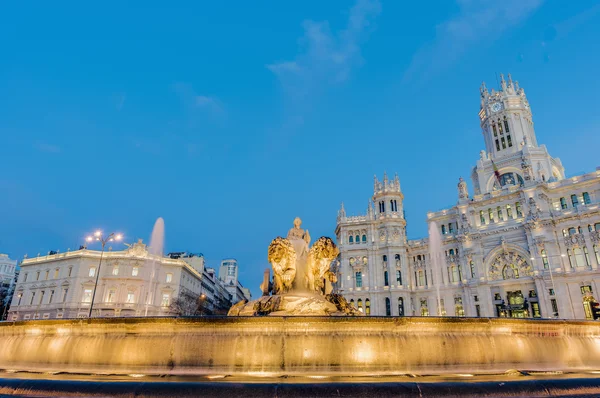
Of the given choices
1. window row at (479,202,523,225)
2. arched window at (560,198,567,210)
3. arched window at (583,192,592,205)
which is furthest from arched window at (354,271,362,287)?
arched window at (583,192,592,205)

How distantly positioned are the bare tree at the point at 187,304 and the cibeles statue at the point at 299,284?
50521 millimetres

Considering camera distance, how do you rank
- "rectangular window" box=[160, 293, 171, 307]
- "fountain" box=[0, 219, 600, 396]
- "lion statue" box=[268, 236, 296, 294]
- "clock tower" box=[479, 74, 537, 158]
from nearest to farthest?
"fountain" box=[0, 219, 600, 396] < "lion statue" box=[268, 236, 296, 294] < "rectangular window" box=[160, 293, 171, 307] < "clock tower" box=[479, 74, 537, 158]

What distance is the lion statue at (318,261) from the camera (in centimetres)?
1205

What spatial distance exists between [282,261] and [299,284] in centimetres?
103

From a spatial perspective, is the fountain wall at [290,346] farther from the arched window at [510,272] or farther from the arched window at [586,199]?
the arched window at [586,199]

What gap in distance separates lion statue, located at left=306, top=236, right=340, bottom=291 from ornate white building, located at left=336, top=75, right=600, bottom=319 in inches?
1903

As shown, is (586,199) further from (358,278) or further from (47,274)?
(47,274)

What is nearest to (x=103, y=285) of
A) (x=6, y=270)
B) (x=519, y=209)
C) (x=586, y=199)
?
(x=6, y=270)

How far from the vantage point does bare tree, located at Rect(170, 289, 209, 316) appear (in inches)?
2263

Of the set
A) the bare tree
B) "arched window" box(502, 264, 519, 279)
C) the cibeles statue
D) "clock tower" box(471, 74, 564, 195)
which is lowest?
the cibeles statue

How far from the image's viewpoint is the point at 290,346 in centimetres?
788

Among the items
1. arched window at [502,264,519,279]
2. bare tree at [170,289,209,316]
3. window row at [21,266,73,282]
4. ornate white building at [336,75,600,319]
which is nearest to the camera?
ornate white building at [336,75,600,319]

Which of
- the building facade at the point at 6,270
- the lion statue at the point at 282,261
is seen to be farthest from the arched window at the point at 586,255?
the building facade at the point at 6,270

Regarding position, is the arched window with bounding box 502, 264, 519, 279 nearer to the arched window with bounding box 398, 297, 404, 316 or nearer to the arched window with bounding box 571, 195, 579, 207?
the arched window with bounding box 571, 195, 579, 207
